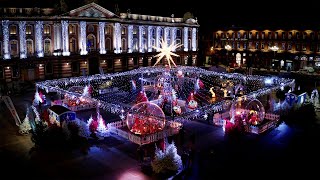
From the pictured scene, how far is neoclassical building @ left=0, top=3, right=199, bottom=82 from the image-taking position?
176 feet

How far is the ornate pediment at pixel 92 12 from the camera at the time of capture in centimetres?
5892

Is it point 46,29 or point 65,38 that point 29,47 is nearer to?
point 46,29

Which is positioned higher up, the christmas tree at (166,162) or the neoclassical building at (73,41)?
the neoclassical building at (73,41)

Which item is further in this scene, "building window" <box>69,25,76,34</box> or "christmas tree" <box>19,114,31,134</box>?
"building window" <box>69,25,76,34</box>

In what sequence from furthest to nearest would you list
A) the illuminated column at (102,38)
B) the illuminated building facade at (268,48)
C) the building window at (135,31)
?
the illuminated building facade at (268,48) < the building window at (135,31) < the illuminated column at (102,38)

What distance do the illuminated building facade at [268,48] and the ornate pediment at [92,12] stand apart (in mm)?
33363

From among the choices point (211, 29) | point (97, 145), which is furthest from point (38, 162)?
point (211, 29)

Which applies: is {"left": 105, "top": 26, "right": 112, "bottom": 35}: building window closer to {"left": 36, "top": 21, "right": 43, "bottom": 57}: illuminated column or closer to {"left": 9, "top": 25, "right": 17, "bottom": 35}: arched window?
{"left": 36, "top": 21, "right": 43, "bottom": 57}: illuminated column

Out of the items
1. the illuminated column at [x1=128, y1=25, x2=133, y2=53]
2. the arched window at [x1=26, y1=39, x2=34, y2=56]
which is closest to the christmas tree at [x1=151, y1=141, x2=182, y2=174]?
the arched window at [x1=26, y1=39, x2=34, y2=56]

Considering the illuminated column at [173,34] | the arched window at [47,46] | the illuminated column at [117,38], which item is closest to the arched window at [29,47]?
the arched window at [47,46]

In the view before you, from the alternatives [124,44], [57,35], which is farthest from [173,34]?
[57,35]

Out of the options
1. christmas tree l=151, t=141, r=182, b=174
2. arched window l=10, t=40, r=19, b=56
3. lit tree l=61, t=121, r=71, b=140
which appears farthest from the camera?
arched window l=10, t=40, r=19, b=56

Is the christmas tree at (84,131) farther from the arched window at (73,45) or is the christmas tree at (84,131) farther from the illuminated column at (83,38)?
the illuminated column at (83,38)

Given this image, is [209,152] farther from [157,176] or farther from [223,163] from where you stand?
[157,176]
